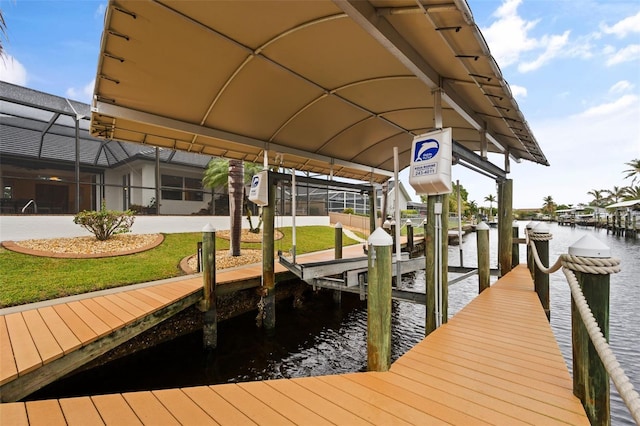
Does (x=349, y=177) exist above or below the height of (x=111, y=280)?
above

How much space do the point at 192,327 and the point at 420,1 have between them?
6.98 metres

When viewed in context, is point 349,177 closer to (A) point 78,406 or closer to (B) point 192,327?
(B) point 192,327

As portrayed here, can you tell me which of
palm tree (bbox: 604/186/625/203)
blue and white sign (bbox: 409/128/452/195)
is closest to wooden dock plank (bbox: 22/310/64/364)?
blue and white sign (bbox: 409/128/452/195)

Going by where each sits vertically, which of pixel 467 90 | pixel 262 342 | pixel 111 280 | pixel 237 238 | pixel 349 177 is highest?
pixel 467 90

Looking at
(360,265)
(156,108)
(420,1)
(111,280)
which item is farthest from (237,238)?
(420,1)

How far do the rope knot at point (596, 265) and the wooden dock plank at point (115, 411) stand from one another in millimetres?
3442

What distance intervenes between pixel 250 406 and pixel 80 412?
4.55ft

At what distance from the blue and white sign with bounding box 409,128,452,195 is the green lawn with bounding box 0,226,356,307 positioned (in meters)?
7.55

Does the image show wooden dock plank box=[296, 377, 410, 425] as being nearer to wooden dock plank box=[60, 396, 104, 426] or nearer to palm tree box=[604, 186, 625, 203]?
wooden dock plank box=[60, 396, 104, 426]

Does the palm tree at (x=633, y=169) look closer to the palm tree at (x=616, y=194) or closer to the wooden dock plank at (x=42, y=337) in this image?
the palm tree at (x=616, y=194)

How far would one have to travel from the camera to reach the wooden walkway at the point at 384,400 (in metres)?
2.19

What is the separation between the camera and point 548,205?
78.8m

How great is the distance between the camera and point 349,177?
972 cm

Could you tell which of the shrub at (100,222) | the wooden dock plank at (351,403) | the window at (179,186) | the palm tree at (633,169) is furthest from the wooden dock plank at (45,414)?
the palm tree at (633,169)
